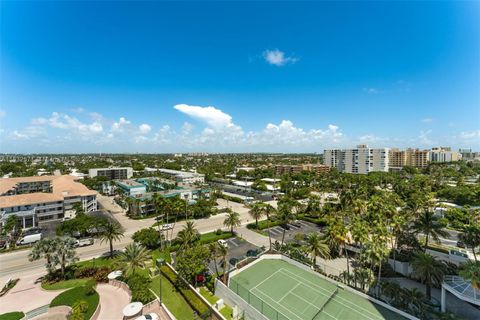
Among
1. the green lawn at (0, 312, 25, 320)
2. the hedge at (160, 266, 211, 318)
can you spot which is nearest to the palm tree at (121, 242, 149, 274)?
the hedge at (160, 266, 211, 318)

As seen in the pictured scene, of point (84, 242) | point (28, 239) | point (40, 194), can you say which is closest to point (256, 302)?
point (84, 242)

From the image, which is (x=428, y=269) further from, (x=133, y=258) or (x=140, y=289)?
(x=133, y=258)

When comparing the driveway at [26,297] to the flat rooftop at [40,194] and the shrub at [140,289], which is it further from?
the flat rooftop at [40,194]

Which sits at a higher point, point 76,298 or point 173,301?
point 76,298

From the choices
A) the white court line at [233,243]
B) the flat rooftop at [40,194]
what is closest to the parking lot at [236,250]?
the white court line at [233,243]

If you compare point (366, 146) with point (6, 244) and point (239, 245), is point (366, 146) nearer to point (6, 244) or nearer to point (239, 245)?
point (239, 245)
